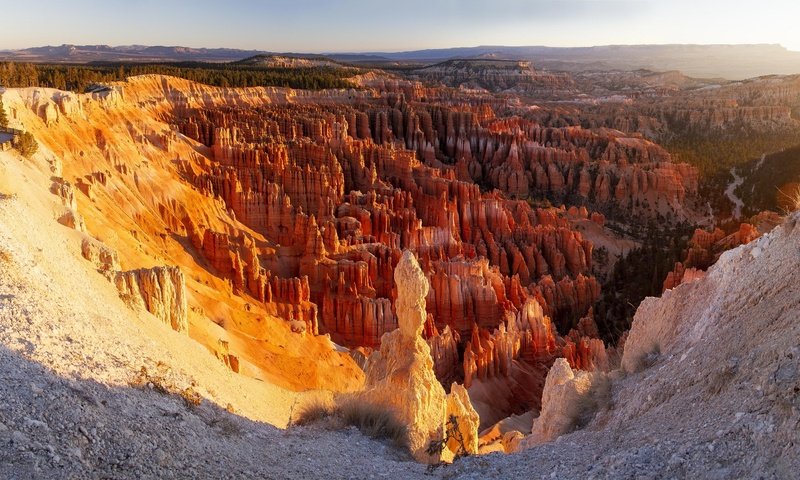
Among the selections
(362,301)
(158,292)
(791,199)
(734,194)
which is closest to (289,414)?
(158,292)

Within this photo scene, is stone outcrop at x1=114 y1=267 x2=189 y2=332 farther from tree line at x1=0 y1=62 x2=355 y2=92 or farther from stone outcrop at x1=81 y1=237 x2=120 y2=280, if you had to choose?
tree line at x1=0 y1=62 x2=355 y2=92

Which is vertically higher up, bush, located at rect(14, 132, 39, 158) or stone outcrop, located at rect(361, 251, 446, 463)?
bush, located at rect(14, 132, 39, 158)

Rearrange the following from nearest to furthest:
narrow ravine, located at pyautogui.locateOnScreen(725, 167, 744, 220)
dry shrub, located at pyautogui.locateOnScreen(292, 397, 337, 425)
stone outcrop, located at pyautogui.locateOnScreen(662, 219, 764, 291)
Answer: dry shrub, located at pyautogui.locateOnScreen(292, 397, 337, 425) → stone outcrop, located at pyautogui.locateOnScreen(662, 219, 764, 291) → narrow ravine, located at pyautogui.locateOnScreen(725, 167, 744, 220)

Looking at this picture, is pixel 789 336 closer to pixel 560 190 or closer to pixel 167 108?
pixel 167 108

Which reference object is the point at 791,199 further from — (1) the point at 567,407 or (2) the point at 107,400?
(2) the point at 107,400

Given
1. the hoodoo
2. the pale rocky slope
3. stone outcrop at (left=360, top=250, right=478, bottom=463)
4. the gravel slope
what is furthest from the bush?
stone outcrop at (left=360, top=250, right=478, bottom=463)

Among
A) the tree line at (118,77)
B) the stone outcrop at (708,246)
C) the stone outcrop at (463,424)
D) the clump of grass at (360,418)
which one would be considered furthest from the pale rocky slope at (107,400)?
the tree line at (118,77)

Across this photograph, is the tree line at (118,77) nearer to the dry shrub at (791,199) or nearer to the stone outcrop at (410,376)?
the stone outcrop at (410,376)
